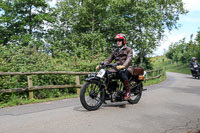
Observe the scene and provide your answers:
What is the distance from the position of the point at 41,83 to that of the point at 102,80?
337 centimetres

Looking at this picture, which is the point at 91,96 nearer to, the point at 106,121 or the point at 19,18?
the point at 106,121

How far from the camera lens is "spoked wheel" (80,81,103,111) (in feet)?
16.4

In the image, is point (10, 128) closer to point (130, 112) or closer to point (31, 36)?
point (130, 112)

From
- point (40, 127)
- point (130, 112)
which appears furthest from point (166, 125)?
point (40, 127)

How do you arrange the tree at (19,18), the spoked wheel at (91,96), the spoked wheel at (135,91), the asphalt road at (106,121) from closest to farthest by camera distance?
the asphalt road at (106,121)
the spoked wheel at (91,96)
the spoked wheel at (135,91)
the tree at (19,18)

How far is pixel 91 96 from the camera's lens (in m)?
5.20

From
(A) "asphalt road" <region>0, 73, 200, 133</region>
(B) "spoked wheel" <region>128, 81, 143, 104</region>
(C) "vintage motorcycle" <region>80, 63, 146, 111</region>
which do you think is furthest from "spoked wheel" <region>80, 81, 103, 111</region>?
(B) "spoked wheel" <region>128, 81, 143, 104</region>

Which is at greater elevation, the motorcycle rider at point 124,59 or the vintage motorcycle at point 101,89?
the motorcycle rider at point 124,59

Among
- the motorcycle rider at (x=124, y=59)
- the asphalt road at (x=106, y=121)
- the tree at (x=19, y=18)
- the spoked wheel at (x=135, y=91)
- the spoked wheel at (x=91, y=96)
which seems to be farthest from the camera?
the tree at (x=19, y=18)

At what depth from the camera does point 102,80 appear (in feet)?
18.0

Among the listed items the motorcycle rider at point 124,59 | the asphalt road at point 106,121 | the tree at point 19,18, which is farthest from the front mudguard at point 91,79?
the tree at point 19,18

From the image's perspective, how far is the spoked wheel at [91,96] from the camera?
4992 mm

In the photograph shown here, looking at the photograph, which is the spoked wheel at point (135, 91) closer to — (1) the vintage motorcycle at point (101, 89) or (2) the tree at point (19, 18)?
(1) the vintage motorcycle at point (101, 89)

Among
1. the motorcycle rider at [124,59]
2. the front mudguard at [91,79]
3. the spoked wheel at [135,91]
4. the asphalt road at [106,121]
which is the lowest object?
the asphalt road at [106,121]
